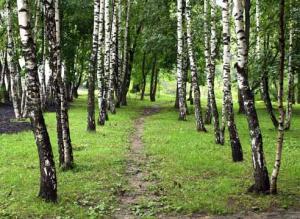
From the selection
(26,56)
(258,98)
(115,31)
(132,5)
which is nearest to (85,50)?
(132,5)

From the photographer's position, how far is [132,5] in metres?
45.6

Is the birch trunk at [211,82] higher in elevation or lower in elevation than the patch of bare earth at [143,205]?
higher

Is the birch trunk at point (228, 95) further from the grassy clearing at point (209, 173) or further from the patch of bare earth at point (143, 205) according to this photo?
the patch of bare earth at point (143, 205)

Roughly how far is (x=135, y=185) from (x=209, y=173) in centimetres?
265

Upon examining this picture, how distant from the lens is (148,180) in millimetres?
14375

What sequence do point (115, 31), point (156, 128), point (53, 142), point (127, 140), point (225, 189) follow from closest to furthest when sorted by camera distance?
point (225, 189) < point (53, 142) < point (127, 140) < point (156, 128) < point (115, 31)

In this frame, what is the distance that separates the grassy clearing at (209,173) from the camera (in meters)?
11.5

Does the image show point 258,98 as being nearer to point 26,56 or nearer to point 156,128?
point 156,128

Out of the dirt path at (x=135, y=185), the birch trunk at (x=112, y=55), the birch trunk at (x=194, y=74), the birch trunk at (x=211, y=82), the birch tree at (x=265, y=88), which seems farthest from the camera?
the birch trunk at (x=112, y=55)

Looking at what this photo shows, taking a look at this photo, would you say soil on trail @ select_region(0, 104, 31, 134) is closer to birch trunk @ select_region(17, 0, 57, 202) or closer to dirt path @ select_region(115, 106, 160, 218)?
dirt path @ select_region(115, 106, 160, 218)

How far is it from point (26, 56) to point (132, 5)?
35.4m

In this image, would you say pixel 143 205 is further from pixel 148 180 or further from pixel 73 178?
pixel 73 178

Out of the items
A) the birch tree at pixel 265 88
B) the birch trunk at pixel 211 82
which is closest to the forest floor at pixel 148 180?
the birch trunk at pixel 211 82

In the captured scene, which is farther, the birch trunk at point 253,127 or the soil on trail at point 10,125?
the soil on trail at point 10,125
